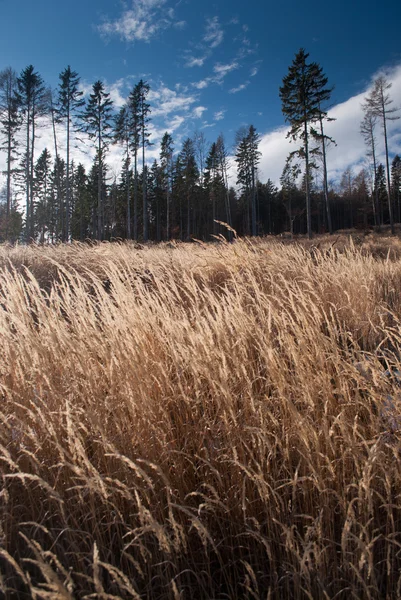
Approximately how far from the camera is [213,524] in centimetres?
128

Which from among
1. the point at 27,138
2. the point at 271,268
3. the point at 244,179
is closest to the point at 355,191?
the point at 244,179

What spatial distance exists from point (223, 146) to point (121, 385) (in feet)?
150

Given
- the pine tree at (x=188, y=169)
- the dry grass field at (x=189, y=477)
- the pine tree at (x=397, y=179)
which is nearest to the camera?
the dry grass field at (x=189, y=477)

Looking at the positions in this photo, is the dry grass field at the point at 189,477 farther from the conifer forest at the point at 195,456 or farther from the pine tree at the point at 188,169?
the pine tree at the point at 188,169

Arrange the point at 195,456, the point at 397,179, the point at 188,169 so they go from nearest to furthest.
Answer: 1. the point at 195,456
2. the point at 188,169
3. the point at 397,179

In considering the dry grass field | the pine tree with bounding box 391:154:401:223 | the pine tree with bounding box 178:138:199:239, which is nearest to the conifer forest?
the dry grass field

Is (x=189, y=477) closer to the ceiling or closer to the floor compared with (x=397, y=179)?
closer to the floor

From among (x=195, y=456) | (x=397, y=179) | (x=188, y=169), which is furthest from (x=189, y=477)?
(x=397, y=179)

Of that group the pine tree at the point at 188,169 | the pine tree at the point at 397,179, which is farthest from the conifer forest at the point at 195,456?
the pine tree at the point at 397,179

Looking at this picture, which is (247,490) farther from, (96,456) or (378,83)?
(378,83)

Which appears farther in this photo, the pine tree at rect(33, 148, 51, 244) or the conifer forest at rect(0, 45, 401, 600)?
the pine tree at rect(33, 148, 51, 244)

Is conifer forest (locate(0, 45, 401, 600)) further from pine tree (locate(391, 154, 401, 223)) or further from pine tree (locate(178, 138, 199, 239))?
pine tree (locate(391, 154, 401, 223))

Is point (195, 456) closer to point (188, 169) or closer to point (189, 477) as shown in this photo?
point (189, 477)

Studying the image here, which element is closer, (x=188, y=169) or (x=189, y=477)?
(x=189, y=477)
